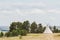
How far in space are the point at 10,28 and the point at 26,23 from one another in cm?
725

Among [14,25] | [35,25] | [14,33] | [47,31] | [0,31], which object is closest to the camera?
[47,31]

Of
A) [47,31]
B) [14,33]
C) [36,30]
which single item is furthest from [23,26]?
[47,31]

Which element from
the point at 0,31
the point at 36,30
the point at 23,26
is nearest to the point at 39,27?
the point at 36,30

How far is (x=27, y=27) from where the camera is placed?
79.6 meters

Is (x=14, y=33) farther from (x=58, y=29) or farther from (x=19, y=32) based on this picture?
(x=58, y=29)

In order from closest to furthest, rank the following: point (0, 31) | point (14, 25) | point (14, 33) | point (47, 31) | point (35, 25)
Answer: point (47, 31), point (14, 33), point (0, 31), point (14, 25), point (35, 25)

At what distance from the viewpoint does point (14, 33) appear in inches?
2280

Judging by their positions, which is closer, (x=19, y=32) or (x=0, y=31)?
(x=19, y=32)

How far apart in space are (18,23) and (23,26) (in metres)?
2.40

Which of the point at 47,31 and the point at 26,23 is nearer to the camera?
the point at 47,31

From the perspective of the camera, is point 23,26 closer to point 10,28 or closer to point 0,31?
point 10,28

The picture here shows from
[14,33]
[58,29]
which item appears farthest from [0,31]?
[58,29]

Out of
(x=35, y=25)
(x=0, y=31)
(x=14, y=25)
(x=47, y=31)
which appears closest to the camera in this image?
(x=47, y=31)

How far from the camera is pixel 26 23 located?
3115 inches
